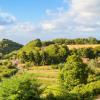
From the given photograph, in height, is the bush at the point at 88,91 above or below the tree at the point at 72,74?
below

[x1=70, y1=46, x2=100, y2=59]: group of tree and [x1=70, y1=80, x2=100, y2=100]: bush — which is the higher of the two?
[x1=70, y1=46, x2=100, y2=59]: group of tree

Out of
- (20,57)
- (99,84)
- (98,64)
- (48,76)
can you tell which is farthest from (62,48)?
(99,84)

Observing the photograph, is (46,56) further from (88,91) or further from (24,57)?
(88,91)

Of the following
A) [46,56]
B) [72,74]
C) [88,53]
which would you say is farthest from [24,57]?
[72,74]

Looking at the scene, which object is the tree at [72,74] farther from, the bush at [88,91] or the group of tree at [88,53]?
the group of tree at [88,53]

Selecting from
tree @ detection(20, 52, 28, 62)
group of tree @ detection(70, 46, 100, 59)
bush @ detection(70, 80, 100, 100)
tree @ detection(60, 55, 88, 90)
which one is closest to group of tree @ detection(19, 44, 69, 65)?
tree @ detection(20, 52, 28, 62)

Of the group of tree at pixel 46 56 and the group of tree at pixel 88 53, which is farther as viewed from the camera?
the group of tree at pixel 88 53

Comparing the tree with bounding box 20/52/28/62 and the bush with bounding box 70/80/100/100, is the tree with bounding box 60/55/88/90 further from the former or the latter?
the tree with bounding box 20/52/28/62

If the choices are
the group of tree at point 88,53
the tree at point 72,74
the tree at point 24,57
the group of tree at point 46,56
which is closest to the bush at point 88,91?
the tree at point 72,74

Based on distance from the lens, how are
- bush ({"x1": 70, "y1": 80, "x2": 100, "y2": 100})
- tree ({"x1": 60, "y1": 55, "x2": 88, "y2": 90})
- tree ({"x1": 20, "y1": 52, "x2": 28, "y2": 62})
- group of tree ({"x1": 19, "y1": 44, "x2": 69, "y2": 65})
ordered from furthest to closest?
tree ({"x1": 20, "y1": 52, "x2": 28, "y2": 62}) < group of tree ({"x1": 19, "y1": 44, "x2": 69, "y2": 65}) < tree ({"x1": 60, "y1": 55, "x2": 88, "y2": 90}) < bush ({"x1": 70, "y1": 80, "x2": 100, "y2": 100})

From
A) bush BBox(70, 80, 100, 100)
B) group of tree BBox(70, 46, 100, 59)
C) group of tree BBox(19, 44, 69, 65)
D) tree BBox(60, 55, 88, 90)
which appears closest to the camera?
bush BBox(70, 80, 100, 100)

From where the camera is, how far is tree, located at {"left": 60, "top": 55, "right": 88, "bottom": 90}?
57.1 metres

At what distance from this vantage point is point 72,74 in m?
57.2

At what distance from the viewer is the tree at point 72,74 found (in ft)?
187
